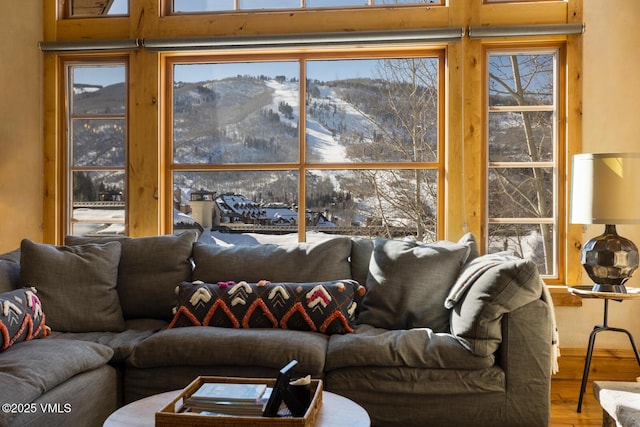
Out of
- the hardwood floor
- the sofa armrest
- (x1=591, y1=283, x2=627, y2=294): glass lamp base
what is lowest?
the hardwood floor

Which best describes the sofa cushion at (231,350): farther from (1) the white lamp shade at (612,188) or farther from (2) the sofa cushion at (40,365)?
(1) the white lamp shade at (612,188)

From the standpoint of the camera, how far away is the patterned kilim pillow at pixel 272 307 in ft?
10.4

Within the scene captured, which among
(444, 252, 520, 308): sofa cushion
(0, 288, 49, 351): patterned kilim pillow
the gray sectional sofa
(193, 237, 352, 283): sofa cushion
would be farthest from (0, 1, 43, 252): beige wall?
(444, 252, 520, 308): sofa cushion

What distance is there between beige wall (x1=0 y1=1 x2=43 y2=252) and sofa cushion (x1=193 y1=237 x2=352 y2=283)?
5.00 feet

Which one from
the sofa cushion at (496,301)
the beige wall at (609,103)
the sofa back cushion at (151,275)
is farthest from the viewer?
the beige wall at (609,103)

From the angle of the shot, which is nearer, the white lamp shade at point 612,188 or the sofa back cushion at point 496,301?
the sofa back cushion at point 496,301

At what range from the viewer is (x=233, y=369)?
9.45 ft

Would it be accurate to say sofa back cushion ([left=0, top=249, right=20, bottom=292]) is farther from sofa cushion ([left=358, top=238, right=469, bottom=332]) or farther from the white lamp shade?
the white lamp shade

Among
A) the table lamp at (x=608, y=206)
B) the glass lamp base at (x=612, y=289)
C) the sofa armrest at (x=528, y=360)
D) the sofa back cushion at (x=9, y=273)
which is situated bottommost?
the sofa armrest at (x=528, y=360)

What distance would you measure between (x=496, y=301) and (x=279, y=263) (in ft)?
4.10

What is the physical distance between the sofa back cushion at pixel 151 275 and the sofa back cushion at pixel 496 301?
1.63 m

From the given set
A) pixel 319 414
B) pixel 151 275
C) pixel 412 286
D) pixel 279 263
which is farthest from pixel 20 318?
pixel 412 286

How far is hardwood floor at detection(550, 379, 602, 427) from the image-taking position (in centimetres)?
317

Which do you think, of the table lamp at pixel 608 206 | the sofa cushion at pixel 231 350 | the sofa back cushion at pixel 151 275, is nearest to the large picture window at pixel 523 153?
the table lamp at pixel 608 206
